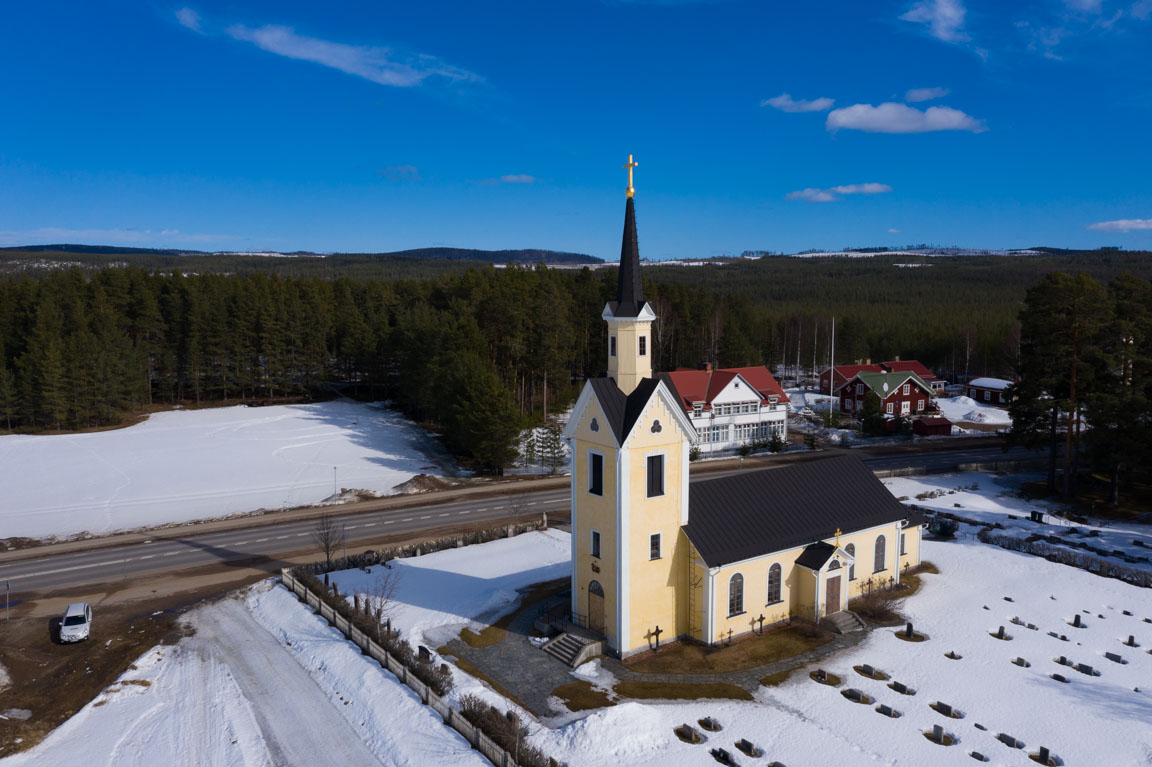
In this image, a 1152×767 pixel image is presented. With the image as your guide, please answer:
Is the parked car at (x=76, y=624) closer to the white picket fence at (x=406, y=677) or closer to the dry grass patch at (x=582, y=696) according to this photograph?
the white picket fence at (x=406, y=677)

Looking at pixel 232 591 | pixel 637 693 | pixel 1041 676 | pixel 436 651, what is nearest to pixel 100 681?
pixel 232 591

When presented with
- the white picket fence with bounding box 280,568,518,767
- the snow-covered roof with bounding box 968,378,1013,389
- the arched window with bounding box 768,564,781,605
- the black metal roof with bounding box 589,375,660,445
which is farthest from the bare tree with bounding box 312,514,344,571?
the snow-covered roof with bounding box 968,378,1013,389

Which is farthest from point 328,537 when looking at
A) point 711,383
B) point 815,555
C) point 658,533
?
point 711,383

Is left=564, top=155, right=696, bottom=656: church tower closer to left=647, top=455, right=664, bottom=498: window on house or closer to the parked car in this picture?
left=647, top=455, right=664, bottom=498: window on house

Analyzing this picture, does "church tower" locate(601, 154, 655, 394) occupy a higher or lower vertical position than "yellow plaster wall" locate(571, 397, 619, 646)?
higher

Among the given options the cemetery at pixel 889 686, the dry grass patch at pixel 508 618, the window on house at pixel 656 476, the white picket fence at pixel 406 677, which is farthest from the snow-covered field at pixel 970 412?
the white picket fence at pixel 406 677

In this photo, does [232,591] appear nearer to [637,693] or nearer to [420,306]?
[637,693]

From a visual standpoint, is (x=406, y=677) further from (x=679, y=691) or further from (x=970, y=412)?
(x=970, y=412)
